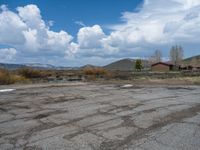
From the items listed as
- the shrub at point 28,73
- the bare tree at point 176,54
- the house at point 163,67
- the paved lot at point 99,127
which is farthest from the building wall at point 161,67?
the paved lot at point 99,127

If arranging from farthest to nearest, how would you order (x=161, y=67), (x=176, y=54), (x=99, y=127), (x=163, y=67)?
(x=176, y=54)
(x=161, y=67)
(x=163, y=67)
(x=99, y=127)

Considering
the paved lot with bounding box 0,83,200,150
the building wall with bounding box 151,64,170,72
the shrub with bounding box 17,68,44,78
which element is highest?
the building wall with bounding box 151,64,170,72

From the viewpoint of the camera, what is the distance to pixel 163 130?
331 inches

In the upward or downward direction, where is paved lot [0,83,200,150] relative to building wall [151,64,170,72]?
downward

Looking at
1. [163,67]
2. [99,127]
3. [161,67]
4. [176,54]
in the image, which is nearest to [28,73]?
[99,127]

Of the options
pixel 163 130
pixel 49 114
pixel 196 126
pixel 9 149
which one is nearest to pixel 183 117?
pixel 196 126

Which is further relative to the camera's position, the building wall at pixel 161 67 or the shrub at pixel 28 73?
the building wall at pixel 161 67

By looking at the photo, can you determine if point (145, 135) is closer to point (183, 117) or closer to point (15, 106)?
point (183, 117)

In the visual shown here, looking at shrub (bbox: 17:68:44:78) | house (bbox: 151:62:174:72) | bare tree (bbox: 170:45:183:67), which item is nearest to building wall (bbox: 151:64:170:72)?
house (bbox: 151:62:174:72)

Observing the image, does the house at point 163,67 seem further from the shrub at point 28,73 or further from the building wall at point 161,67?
the shrub at point 28,73

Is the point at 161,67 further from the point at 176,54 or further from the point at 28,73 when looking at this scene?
the point at 28,73

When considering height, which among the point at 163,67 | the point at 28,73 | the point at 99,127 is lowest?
the point at 99,127

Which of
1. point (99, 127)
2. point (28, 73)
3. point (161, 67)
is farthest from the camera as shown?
point (161, 67)

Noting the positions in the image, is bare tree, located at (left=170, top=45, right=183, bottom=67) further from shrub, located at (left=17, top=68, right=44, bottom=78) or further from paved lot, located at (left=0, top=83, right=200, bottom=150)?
paved lot, located at (left=0, top=83, right=200, bottom=150)
